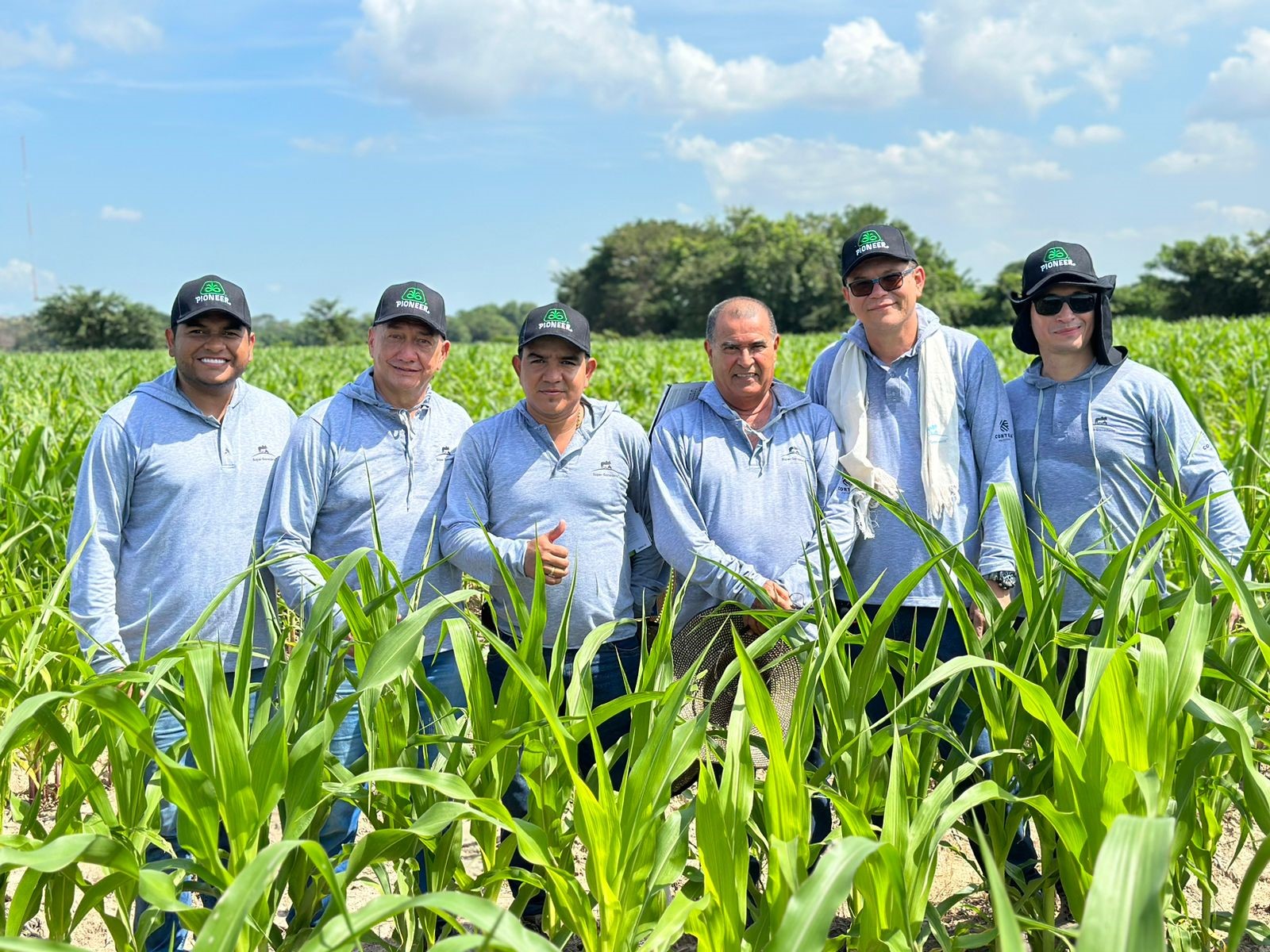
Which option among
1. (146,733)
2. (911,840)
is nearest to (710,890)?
(911,840)

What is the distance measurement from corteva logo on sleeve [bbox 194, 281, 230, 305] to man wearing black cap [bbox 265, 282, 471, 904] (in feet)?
1.28

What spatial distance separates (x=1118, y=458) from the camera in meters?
2.84

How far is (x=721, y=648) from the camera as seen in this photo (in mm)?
2928

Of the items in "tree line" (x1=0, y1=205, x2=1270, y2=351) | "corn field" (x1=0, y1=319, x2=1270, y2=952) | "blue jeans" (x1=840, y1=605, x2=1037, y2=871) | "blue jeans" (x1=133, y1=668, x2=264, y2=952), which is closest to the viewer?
"corn field" (x1=0, y1=319, x2=1270, y2=952)

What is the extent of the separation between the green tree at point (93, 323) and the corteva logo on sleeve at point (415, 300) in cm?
6392

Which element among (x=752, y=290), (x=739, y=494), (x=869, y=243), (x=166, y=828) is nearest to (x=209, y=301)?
(x=166, y=828)

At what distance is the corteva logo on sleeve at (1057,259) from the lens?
284 cm

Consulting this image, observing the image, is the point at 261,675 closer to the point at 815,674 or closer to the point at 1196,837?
the point at 815,674

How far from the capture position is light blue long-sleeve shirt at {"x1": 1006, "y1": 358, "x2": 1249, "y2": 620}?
283cm

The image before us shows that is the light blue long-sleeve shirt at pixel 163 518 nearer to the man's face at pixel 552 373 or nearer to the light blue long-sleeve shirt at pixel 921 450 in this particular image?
the man's face at pixel 552 373

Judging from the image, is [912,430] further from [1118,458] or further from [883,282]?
[1118,458]

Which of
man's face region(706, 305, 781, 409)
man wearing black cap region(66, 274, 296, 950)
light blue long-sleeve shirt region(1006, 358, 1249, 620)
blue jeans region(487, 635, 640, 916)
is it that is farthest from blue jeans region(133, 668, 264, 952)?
light blue long-sleeve shirt region(1006, 358, 1249, 620)

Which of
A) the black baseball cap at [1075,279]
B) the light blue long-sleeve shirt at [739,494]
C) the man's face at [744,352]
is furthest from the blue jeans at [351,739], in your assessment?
the black baseball cap at [1075,279]

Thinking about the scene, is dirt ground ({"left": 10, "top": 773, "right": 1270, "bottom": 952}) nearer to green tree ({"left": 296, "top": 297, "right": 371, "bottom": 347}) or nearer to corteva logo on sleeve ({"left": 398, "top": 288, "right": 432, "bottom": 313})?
corteva logo on sleeve ({"left": 398, "top": 288, "right": 432, "bottom": 313})
